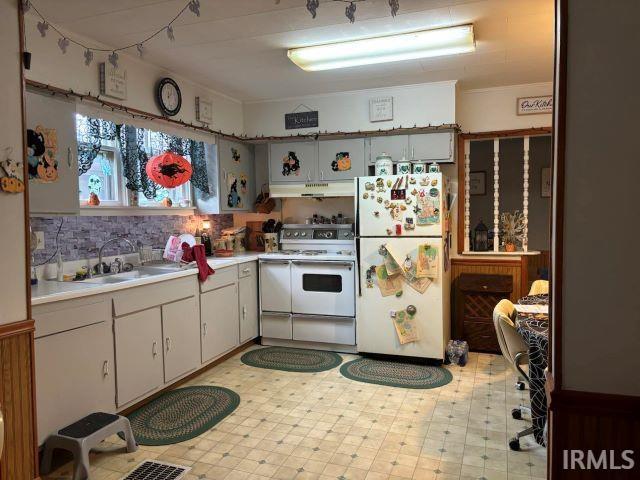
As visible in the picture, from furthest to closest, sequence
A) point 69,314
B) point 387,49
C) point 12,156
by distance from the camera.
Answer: point 387,49 → point 69,314 → point 12,156

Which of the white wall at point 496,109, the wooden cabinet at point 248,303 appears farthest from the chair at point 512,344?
the wooden cabinet at point 248,303

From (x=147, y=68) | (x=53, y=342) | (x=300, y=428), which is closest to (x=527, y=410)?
(x=300, y=428)

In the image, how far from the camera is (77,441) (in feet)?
8.07

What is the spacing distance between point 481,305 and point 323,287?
1490mm

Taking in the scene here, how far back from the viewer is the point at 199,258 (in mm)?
3852

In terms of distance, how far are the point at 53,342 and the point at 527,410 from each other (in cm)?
290

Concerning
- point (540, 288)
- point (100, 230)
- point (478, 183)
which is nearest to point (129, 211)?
point (100, 230)

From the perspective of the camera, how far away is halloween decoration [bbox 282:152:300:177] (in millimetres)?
4895

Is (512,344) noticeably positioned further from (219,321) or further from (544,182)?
(544,182)

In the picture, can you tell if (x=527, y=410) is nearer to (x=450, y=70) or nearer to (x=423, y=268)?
(x=423, y=268)

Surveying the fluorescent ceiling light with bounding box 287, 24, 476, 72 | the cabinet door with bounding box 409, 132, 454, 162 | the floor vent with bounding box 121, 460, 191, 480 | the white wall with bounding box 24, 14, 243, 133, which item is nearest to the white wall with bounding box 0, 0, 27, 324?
the white wall with bounding box 24, 14, 243, 133

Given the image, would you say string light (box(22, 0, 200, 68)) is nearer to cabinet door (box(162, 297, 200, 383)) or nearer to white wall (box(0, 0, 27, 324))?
white wall (box(0, 0, 27, 324))

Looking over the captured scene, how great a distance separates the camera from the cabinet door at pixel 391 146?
14.7 ft

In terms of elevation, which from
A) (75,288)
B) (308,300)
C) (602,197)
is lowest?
(308,300)
